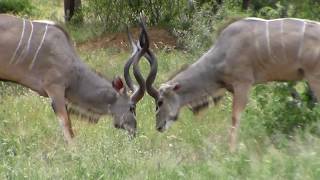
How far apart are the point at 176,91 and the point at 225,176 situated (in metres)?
3.29

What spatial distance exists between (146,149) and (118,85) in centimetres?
136

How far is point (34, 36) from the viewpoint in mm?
9242

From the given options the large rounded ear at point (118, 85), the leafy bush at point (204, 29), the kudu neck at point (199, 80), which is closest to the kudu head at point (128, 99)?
the large rounded ear at point (118, 85)

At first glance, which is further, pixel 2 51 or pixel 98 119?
pixel 98 119

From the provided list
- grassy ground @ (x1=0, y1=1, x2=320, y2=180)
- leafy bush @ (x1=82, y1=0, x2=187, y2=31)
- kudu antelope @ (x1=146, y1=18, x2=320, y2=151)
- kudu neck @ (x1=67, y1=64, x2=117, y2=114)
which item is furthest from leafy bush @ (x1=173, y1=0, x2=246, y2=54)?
kudu neck @ (x1=67, y1=64, x2=117, y2=114)

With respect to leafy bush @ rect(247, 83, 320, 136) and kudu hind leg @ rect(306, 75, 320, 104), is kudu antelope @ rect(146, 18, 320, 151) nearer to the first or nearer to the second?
kudu hind leg @ rect(306, 75, 320, 104)

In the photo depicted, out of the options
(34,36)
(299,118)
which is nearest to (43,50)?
(34,36)

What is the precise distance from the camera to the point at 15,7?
2414cm

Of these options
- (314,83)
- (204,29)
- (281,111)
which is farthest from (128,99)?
(204,29)

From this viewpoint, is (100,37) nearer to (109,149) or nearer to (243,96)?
(243,96)

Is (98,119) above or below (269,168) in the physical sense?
below

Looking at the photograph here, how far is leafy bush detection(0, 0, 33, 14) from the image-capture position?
2373 centimetres

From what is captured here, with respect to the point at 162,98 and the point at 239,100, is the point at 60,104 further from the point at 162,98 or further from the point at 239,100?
the point at 239,100

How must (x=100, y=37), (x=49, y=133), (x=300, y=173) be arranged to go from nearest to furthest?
(x=300, y=173)
(x=49, y=133)
(x=100, y=37)
